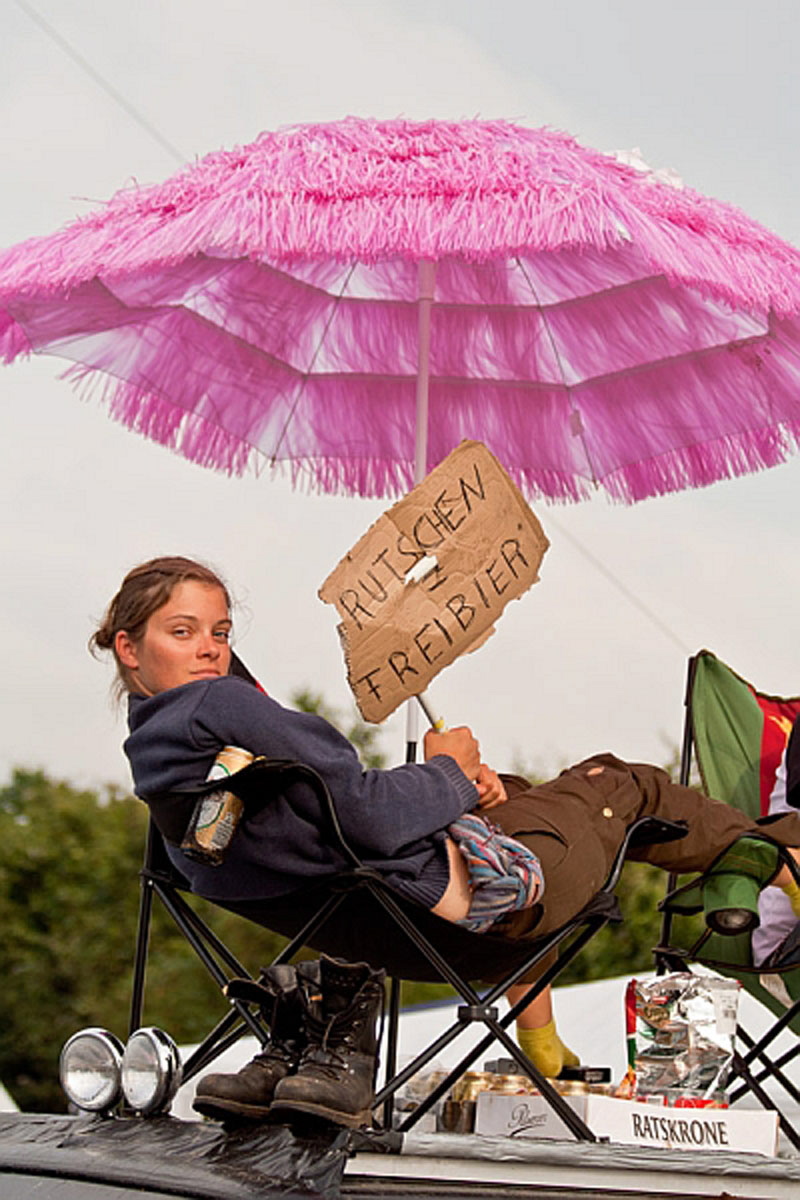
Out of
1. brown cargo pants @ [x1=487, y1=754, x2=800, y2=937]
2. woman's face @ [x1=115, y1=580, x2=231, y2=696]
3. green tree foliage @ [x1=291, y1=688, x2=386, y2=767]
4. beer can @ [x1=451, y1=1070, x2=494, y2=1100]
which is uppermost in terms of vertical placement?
green tree foliage @ [x1=291, y1=688, x2=386, y2=767]

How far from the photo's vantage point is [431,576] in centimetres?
228

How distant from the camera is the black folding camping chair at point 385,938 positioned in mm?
1894

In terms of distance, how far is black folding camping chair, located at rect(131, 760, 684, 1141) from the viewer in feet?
6.21

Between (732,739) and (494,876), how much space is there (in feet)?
3.49

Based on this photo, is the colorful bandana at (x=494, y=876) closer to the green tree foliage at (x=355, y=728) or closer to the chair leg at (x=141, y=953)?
the chair leg at (x=141, y=953)

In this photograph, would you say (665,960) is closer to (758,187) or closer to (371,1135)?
(371,1135)

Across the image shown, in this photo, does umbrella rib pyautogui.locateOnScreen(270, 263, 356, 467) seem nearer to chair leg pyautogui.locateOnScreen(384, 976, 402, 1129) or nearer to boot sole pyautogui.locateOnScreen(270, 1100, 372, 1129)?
chair leg pyautogui.locateOnScreen(384, 976, 402, 1129)

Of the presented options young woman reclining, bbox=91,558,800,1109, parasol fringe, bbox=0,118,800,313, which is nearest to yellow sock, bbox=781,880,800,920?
young woman reclining, bbox=91,558,800,1109

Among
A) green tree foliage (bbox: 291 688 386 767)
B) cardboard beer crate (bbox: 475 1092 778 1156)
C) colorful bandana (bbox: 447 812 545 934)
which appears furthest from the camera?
green tree foliage (bbox: 291 688 386 767)

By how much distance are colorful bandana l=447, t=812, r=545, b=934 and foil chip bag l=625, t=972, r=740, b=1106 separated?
208mm

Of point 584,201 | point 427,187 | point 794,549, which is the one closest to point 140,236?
point 427,187

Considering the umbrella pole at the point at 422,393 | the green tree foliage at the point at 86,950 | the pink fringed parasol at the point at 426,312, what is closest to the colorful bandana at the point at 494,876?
the umbrella pole at the point at 422,393

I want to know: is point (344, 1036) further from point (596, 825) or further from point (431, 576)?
point (431, 576)

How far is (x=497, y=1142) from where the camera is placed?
1427 millimetres
